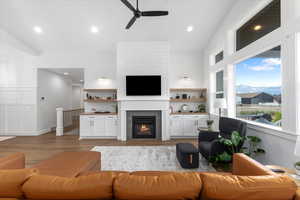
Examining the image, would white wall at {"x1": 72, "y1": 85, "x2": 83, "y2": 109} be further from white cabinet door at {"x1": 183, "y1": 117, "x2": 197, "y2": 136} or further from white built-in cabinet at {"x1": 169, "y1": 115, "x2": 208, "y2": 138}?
white cabinet door at {"x1": 183, "y1": 117, "x2": 197, "y2": 136}

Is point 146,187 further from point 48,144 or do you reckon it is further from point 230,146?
point 48,144

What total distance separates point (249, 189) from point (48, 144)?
17.5ft

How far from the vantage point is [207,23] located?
4414 millimetres

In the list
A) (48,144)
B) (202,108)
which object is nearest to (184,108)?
(202,108)

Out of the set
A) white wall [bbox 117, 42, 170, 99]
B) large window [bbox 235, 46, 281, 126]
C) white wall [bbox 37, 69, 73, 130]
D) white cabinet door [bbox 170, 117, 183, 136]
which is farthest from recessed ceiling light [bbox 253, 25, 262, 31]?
white wall [bbox 37, 69, 73, 130]

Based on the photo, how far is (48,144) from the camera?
466cm

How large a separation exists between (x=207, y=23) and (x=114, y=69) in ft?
11.6

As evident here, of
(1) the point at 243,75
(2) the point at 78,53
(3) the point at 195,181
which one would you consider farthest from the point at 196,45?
(3) the point at 195,181

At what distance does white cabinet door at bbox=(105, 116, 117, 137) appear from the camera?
530cm

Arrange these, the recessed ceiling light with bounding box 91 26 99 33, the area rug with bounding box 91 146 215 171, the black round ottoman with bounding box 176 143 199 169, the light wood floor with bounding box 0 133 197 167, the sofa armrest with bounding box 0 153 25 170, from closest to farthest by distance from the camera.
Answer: the sofa armrest with bounding box 0 153 25 170 < the black round ottoman with bounding box 176 143 199 169 < the area rug with bounding box 91 146 215 171 < the light wood floor with bounding box 0 133 197 167 < the recessed ceiling light with bounding box 91 26 99 33

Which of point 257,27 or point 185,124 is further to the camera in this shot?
point 185,124

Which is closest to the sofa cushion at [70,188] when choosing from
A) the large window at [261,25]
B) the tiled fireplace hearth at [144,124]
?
the large window at [261,25]

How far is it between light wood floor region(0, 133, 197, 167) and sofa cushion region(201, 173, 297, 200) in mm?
3758

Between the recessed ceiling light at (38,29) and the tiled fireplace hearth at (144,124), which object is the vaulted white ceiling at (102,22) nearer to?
the recessed ceiling light at (38,29)
